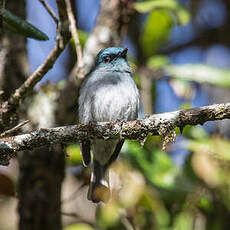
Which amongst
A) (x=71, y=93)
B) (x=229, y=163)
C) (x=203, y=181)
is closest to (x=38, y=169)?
(x=71, y=93)

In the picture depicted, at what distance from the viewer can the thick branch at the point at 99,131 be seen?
2947mm

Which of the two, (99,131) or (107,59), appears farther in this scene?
(107,59)

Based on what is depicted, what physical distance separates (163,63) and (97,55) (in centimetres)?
95

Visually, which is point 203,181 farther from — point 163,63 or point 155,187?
point 163,63

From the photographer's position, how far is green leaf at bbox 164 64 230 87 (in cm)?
514

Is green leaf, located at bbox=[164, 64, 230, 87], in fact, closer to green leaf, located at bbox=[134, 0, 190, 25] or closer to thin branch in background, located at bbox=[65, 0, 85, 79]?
green leaf, located at bbox=[134, 0, 190, 25]

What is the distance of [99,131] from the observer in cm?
315

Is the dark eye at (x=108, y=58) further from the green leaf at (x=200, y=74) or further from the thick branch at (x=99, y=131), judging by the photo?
the thick branch at (x=99, y=131)

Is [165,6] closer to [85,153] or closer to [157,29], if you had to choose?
[157,29]

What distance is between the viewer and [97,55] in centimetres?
482

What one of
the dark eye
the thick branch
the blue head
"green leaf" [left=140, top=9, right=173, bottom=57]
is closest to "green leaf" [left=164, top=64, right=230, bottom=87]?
"green leaf" [left=140, top=9, right=173, bottom=57]

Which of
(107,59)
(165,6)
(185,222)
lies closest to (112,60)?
(107,59)

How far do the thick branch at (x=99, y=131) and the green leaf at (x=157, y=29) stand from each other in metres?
2.63

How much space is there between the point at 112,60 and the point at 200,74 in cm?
104
